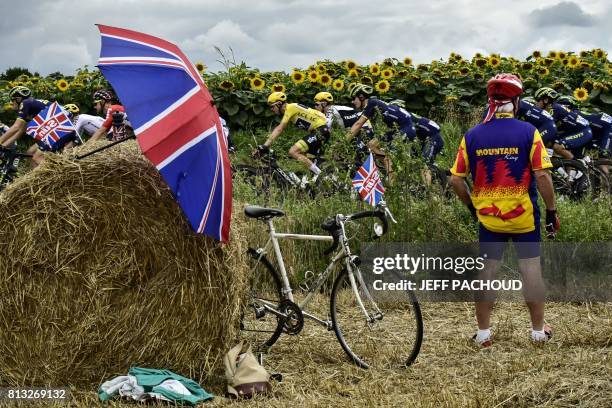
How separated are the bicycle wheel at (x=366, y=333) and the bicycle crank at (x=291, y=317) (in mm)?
257

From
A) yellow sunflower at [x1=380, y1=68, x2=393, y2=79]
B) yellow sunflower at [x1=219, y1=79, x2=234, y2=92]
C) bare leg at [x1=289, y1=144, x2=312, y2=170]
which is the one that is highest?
yellow sunflower at [x1=380, y1=68, x2=393, y2=79]

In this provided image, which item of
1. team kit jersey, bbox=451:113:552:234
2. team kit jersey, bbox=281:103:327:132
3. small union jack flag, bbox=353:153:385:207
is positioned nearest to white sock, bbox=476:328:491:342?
team kit jersey, bbox=451:113:552:234

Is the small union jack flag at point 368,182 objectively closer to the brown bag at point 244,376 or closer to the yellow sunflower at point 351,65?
the brown bag at point 244,376

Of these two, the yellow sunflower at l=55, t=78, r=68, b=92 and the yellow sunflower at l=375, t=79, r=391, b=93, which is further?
the yellow sunflower at l=55, t=78, r=68, b=92

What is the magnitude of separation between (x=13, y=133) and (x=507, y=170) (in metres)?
10.7

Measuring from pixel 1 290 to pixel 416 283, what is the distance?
451 cm

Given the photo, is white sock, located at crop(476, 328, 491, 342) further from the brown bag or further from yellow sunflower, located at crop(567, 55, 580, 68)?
yellow sunflower, located at crop(567, 55, 580, 68)

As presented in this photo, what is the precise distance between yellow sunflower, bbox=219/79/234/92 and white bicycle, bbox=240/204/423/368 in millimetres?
12352

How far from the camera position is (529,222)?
6.94 metres

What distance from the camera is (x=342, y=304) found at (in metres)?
7.28

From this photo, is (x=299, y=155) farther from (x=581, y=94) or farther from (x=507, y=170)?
(x=507, y=170)

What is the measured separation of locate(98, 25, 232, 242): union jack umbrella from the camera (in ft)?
18.3

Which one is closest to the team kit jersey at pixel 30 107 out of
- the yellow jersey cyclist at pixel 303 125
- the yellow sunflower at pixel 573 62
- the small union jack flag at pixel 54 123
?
the yellow jersey cyclist at pixel 303 125

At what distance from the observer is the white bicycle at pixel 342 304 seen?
6637 mm
